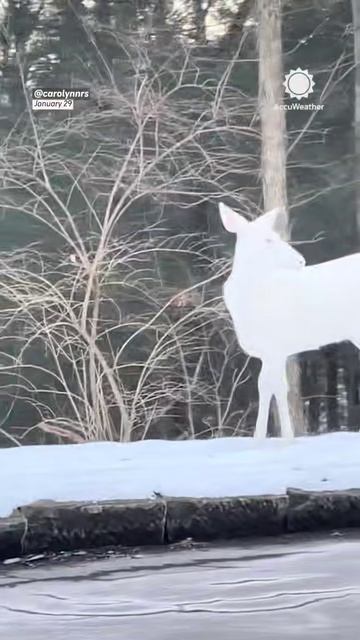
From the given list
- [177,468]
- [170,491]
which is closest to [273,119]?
[177,468]

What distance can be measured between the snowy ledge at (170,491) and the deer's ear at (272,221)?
5.79 feet

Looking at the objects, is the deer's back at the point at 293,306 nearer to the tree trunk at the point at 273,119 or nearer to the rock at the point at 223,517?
the tree trunk at the point at 273,119

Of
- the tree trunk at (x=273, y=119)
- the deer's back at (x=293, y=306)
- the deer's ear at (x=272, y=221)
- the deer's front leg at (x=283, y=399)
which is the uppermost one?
the tree trunk at (x=273, y=119)

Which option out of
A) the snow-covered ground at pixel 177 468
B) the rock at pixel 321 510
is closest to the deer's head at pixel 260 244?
the snow-covered ground at pixel 177 468

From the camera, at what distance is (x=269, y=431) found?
30.4ft

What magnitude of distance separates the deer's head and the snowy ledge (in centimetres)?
148

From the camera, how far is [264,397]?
9.24 metres

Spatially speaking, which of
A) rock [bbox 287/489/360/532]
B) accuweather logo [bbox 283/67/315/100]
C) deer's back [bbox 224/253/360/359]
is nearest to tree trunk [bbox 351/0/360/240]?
accuweather logo [bbox 283/67/315/100]

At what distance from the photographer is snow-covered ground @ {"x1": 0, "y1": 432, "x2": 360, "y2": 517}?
25.8 feet

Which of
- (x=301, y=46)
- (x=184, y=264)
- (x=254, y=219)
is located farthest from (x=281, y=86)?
(x=184, y=264)

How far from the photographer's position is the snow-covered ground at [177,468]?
786 centimetres

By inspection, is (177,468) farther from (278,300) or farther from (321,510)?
(278,300)

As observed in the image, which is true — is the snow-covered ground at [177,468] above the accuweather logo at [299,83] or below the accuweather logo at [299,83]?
below

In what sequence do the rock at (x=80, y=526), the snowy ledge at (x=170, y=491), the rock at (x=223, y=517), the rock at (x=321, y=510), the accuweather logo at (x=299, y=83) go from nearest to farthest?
the rock at (x=80, y=526)
the snowy ledge at (x=170, y=491)
the rock at (x=223, y=517)
the rock at (x=321, y=510)
the accuweather logo at (x=299, y=83)
